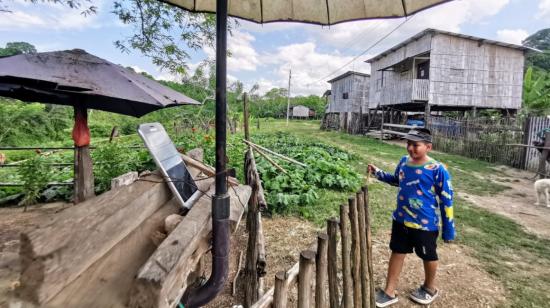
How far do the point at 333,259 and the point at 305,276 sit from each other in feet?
1.09

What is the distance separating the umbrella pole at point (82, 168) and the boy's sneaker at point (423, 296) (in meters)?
3.98

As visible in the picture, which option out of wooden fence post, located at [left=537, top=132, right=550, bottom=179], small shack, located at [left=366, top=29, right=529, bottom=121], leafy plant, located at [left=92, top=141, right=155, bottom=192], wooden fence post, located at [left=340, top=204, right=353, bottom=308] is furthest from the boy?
small shack, located at [left=366, top=29, right=529, bottom=121]

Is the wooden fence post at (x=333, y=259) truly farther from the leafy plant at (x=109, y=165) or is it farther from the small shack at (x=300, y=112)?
the small shack at (x=300, y=112)

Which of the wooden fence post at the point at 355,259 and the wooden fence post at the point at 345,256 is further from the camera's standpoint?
the wooden fence post at the point at 355,259

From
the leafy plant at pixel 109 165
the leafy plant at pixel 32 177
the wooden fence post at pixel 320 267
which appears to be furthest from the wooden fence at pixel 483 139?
the leafy plant at pixel 32 177

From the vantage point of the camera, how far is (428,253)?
9.05 feet

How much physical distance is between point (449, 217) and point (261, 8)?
8.33 ft

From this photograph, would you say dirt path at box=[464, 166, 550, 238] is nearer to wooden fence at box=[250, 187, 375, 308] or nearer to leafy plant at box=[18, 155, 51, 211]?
wooden fence at box=[250, 187, 375, 308]

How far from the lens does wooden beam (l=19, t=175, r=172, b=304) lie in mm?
797

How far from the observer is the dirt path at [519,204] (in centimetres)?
531

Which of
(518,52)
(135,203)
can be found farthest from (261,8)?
(518,52)

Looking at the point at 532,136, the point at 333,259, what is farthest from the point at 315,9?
the point at 532,136

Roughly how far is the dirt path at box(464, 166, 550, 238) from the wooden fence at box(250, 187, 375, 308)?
450cm

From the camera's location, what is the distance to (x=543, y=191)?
6.32m
